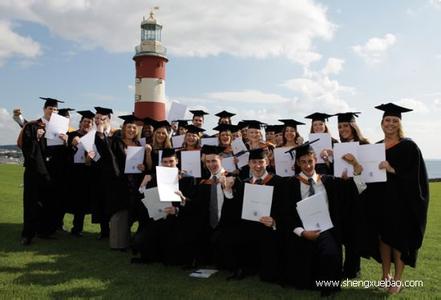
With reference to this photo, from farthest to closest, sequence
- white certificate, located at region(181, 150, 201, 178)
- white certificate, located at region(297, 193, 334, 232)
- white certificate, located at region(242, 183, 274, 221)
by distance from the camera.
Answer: white certificate, located at region(181, 150, 201, 178) < white certificate, located at region(242, 183, 274, 221) < white certificate, located at region(297, 193, 334, 232)

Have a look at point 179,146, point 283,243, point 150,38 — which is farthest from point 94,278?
point 150,38

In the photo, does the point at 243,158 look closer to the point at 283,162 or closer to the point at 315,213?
the point at 283,162

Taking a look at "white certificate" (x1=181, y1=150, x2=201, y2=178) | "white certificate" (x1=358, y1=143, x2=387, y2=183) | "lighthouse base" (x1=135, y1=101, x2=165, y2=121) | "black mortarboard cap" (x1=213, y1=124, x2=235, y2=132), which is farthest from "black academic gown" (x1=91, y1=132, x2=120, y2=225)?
"lighthouse base" (x1=135, y1=101, x2=165, y2=121)

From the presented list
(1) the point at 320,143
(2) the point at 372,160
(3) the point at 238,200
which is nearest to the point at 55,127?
(3) the point at 238,200

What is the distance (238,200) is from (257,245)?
75 cm

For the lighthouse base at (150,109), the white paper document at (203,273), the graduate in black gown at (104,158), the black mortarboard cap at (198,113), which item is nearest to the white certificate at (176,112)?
the black mortarboard cap at (198,113)

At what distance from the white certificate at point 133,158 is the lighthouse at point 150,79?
18.4m

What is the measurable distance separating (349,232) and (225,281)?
1.95 metres

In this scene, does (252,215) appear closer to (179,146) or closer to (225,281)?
(225,281)

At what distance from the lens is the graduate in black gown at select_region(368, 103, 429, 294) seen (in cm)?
560

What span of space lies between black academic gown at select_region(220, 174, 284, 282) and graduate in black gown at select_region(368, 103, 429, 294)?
4.65 feet

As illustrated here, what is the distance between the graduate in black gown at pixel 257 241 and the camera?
603cm

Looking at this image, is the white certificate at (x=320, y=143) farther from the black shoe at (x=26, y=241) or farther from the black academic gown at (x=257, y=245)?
the black shoe at (x=26, y=241)

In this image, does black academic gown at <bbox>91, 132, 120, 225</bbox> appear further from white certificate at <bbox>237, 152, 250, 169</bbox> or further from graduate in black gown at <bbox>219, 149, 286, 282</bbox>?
graduate in black gown at <bbox>219, 149, 286, 282</bbox>
